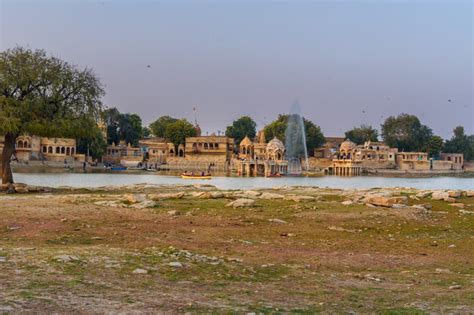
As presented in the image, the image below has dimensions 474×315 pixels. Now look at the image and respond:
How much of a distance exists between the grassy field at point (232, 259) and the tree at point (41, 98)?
11.5m

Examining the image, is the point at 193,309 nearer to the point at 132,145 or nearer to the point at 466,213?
the point at 466,213

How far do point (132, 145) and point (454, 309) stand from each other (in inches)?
5095

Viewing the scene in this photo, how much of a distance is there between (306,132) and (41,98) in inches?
3991

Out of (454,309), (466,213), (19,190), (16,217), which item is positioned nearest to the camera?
(454,309)

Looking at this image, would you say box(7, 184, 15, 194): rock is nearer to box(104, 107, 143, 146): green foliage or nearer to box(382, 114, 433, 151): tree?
box(104, 107, 143, 146): green foliage

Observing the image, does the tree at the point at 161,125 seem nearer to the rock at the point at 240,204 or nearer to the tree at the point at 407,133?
the tree at the point at 407,133

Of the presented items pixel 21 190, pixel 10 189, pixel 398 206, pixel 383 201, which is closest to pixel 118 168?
pixel 21 190

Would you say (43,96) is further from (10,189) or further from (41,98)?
(10,189)

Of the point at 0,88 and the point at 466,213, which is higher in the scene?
the point at 0,88

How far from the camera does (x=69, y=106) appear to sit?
31.8m

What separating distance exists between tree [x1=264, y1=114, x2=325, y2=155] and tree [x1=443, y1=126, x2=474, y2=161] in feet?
117

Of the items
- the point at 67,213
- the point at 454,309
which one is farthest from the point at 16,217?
the point at 454,309

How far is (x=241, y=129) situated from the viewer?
152m

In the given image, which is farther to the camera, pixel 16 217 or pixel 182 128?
pixel 182 128
